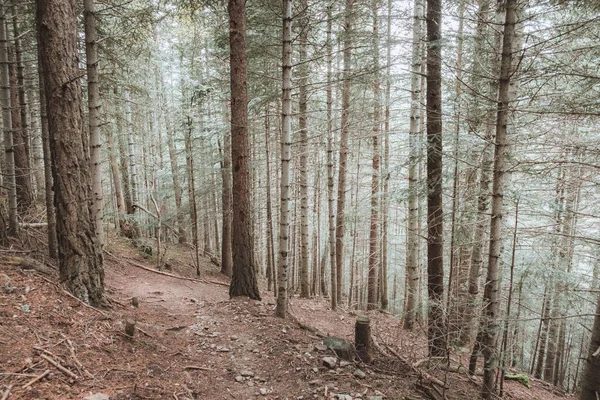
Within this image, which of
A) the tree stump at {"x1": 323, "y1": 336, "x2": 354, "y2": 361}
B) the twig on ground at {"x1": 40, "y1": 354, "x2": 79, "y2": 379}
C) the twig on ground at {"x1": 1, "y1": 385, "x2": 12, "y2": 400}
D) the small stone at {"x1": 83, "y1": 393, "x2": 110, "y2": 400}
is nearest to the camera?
the twig on ground at {"x1": 1, "y1": 385, "x2": 12, "y2": 400}

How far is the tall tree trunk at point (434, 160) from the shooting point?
5.00 meters

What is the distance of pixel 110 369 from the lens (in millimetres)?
3318

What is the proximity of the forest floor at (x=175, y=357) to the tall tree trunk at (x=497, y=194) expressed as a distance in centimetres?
71

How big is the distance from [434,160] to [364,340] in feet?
10.1

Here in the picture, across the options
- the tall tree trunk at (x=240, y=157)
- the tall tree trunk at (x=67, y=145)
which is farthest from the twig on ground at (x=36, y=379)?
the tall tree trunk at (x=240, y=157)

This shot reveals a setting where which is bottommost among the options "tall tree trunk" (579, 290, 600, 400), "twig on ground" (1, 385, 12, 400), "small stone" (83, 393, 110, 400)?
"tall tree trunk" (579, 290, 600, 400)

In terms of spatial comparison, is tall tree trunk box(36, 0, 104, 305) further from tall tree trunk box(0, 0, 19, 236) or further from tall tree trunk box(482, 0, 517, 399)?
tall tree trunk box(482, 0, 517, 399)

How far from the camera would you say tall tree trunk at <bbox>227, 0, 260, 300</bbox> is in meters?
6.01

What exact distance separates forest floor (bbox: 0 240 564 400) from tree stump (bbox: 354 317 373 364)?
15cm

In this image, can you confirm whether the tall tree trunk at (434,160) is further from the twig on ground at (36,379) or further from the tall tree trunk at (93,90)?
the tall tree trunk at (93,90)

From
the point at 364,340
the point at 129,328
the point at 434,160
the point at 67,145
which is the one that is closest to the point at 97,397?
the point at 129,328

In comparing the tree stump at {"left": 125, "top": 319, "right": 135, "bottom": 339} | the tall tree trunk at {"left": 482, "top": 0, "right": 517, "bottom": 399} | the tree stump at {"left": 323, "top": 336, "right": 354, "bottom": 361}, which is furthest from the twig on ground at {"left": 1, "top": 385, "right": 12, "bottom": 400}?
the tall tree trunk at {"left": 482, "top": 0, "right": 517, "bottom": 399}

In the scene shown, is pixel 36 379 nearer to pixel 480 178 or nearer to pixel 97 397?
pixel 97 397

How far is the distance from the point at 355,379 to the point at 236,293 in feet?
10.8
